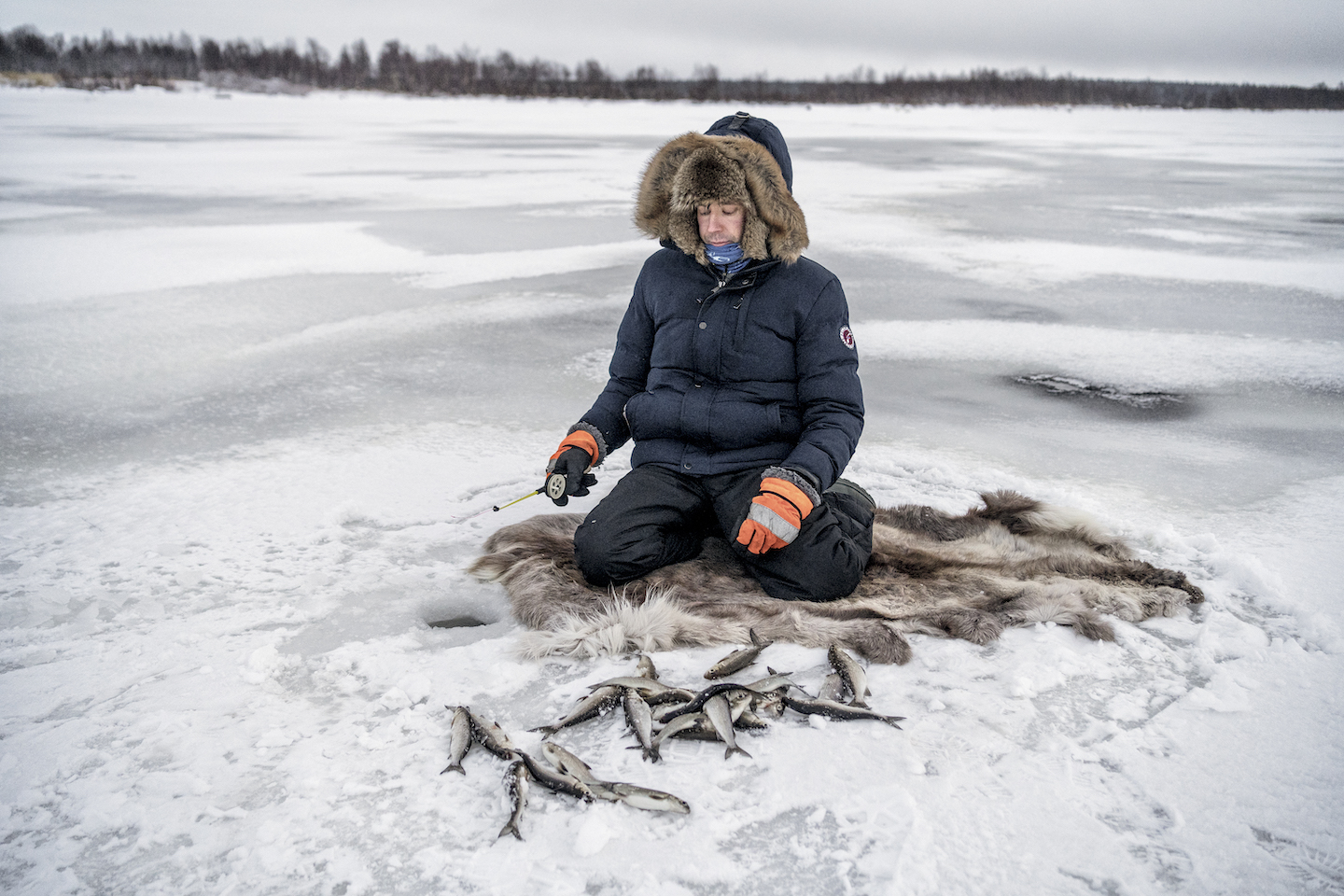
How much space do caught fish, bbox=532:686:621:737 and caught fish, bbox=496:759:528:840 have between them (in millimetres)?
160

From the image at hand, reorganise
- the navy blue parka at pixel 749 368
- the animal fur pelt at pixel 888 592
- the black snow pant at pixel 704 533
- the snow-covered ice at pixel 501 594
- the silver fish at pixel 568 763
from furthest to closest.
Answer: the navy blue parka at pixel 749 368, the black snow pant at pixel 704 533, the animal fur pelt at pixel 888 592, the silver fish at pixel 568 763, the snow-covered ice at pixel 501 594

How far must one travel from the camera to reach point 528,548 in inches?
108

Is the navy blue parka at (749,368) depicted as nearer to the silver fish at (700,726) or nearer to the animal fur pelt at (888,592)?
the animal fur pelt at (888,592)

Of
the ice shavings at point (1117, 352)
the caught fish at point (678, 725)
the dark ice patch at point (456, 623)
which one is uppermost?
the ice shavings at point (1117, 352)

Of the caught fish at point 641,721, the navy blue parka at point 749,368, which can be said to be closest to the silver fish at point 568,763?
the caught fish at point 641,721

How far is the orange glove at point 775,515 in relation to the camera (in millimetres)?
2359

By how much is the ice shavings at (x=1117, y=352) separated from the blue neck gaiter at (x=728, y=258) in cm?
257

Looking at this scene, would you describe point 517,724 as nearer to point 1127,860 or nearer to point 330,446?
point 1127,860

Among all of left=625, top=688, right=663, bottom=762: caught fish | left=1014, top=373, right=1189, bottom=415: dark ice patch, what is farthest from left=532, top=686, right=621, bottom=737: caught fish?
left=1014, top=373, right=1189, bottom=415: dark ice patch

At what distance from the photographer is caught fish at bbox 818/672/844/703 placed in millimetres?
1995

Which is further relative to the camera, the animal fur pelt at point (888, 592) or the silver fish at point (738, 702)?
the animal fur pelt at point (888, 592)

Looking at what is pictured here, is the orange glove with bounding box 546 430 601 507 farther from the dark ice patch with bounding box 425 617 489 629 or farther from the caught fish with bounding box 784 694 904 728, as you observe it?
the caught fish with bounding box 784 694 904 728

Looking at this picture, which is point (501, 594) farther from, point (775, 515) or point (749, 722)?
point (749, 722)

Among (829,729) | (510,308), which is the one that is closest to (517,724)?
(829,729)
